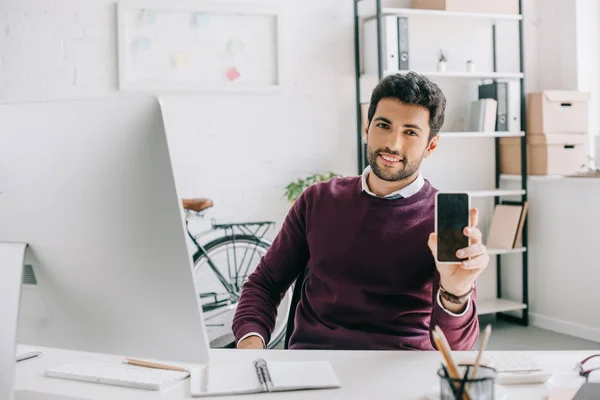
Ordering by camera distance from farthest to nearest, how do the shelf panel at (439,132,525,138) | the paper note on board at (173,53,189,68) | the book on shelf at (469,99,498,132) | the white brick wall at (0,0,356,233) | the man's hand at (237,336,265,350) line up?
the book on shelf at (469,99,498,132) → the shelf panel at (439,132,525,138) → the paper note on board at (173,53,189,68) → the white brick wall at (0,0,356,233) → the man's hand at (237,336,265,350)

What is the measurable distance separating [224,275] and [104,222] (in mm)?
2767

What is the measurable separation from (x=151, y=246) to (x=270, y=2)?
294 cm

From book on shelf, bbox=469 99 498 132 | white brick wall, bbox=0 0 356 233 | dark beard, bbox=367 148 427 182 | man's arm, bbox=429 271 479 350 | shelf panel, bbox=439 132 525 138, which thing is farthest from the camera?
book on shelf, bbox=469 99 498 132

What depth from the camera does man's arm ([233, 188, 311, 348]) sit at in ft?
5.63

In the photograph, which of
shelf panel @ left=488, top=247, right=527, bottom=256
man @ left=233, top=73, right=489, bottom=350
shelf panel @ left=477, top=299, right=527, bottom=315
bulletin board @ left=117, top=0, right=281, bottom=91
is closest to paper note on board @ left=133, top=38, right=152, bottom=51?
bulletin board @ left=117, top=0, right=281, bottom=91

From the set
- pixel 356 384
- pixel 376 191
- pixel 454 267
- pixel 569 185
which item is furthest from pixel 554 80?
pixel 356 384

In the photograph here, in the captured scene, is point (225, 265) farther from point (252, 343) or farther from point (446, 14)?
point (252, 343)

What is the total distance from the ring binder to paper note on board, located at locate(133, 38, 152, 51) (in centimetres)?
249

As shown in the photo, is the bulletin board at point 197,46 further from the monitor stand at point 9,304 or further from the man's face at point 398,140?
the monitor stand at point 9,304

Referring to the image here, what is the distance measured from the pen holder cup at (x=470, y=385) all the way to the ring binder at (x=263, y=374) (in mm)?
291

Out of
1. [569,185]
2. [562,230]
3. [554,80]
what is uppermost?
[554,80]

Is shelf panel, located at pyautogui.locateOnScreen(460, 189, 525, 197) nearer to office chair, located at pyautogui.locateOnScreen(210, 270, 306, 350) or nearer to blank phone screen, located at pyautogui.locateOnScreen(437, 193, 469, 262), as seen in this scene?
office chair, located at pyautogui.locateOnScreen(210, 270, 306, 350)

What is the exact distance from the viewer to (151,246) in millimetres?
958

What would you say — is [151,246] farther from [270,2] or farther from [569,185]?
[569,185]
